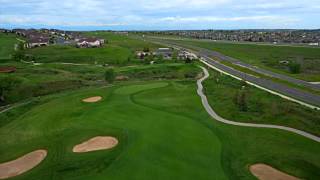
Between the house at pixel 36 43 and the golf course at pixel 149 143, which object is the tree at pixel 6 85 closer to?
the golf course at pixel 149 143

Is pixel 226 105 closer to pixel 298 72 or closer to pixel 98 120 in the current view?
pixel 98 120

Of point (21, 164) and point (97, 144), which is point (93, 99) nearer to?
point (97, 144)

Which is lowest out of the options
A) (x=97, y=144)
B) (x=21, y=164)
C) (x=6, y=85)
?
(x=21, y=164)

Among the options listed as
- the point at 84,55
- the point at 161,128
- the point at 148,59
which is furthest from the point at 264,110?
the point at 84,55

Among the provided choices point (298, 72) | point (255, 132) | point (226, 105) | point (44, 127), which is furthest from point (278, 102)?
point (298, 72)

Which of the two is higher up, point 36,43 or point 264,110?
point 36,43

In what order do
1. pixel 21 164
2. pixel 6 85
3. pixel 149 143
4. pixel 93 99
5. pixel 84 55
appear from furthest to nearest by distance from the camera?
pixel 84 55, pixel 6 85, pixel 93 99, pixel 149 143, pixel 21 164

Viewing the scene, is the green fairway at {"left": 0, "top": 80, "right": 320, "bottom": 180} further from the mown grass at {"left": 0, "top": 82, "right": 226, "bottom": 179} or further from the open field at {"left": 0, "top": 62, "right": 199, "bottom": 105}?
Answer: the open field at {"left": 0, "top": 62, "right": 199, "bottom": 105}
